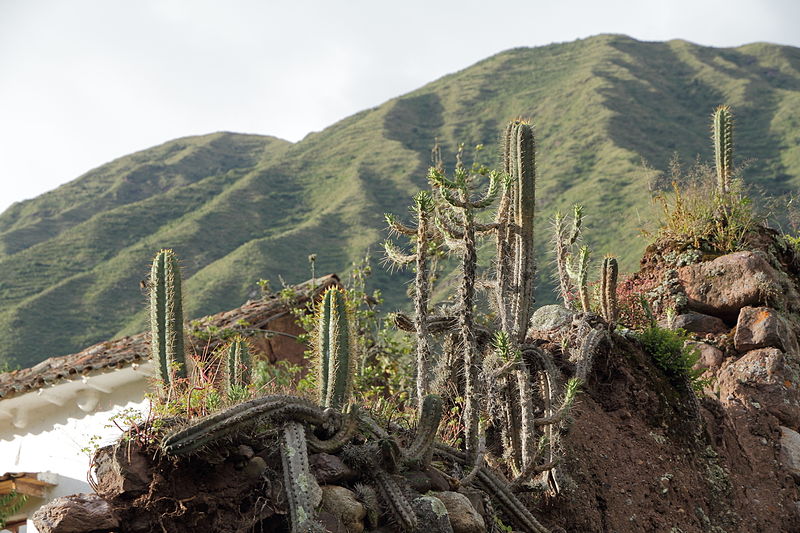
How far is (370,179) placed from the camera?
51594 mm

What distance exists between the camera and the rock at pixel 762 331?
847 centimetres

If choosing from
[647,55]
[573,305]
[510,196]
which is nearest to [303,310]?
[573,305]

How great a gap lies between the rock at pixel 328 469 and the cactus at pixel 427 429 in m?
0.53

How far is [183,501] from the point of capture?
3.44 metres

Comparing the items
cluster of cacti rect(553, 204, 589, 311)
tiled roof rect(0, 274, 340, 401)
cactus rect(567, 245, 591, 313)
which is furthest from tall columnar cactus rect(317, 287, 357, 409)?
cluster of cacti rect(553, 204, 589, 311)

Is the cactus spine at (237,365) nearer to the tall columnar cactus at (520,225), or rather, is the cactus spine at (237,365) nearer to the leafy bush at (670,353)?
the tall columnar cactus at (520,225)

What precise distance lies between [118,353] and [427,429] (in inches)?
254

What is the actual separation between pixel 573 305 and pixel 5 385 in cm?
716

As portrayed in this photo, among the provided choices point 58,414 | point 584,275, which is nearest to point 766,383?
point 584,275

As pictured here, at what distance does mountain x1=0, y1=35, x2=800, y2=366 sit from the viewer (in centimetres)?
3656

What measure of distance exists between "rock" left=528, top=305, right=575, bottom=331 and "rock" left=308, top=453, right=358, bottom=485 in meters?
3.76

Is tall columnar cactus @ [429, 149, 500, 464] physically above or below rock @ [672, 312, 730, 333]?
above

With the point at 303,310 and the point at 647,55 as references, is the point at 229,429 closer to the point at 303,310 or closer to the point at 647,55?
the point at 303,310

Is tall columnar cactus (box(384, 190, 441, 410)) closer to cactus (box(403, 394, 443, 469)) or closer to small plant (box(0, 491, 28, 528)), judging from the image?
cactus (box(403, 394, 443, 469))
